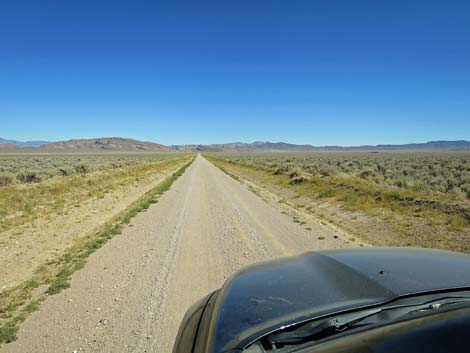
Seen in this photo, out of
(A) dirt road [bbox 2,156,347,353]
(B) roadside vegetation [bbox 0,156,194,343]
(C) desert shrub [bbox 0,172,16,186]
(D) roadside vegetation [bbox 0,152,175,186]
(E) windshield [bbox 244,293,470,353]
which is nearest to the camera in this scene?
(E) windshield [bbox 244,293,470,353]

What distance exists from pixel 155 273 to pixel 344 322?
4522 mm

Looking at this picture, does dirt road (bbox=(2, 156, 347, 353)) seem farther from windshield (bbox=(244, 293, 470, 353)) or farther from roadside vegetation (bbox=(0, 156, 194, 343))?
windshield (bbox=(244, 293, 470, 353))

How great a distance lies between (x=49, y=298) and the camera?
4633 millimetres

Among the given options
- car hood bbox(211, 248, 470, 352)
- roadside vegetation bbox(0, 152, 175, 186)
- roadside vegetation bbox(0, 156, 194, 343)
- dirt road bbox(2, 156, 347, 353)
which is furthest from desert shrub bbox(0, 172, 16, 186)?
car hood bbox(211, 248, 470, 352)

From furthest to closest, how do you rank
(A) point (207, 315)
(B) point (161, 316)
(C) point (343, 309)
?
1. (B) point (161, 316)
2. (A) point (207, 315)
3. (C) point (343, 309)

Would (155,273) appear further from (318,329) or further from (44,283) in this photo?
(318,329)

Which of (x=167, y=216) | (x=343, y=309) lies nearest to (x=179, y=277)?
(x=343, y=309)

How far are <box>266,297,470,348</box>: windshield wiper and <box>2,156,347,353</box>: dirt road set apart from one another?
2326mm

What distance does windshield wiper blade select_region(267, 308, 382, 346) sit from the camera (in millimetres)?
1514

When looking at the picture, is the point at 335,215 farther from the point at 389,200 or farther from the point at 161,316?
the point at 161,316

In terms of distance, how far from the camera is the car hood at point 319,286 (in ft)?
5.44

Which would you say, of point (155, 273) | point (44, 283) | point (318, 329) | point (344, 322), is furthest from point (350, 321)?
point (44, 283)

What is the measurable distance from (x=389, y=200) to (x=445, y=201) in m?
1.83

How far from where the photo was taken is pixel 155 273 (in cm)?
550
